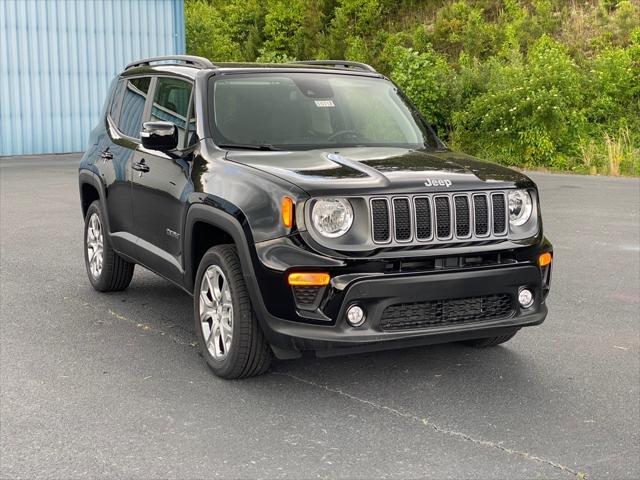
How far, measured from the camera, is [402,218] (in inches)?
191

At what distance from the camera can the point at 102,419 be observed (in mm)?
4754

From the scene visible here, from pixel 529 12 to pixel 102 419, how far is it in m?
36.3

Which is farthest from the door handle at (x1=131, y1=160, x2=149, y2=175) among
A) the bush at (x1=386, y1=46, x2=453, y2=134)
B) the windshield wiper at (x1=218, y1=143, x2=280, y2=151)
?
the bush at (x1=386, y1=46, x2=453, y2=134)

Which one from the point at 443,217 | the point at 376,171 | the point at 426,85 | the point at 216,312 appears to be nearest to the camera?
the point at 443,217

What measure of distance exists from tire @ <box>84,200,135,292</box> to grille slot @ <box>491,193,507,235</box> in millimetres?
3385

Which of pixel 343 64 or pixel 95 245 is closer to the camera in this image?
pixel 343 64

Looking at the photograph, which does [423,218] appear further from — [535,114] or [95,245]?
[535,114]

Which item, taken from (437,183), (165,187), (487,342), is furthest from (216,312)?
(487,342)

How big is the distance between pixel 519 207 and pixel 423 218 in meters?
0.75

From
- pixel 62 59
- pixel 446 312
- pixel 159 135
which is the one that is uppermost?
pixel 159 135

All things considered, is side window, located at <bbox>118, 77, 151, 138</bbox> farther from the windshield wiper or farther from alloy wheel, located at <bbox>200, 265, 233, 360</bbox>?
alloy wheel, located at <bbox>200, 265, 233, 360</bbox>

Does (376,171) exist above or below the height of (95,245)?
above

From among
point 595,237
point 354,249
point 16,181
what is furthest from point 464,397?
point 16,181

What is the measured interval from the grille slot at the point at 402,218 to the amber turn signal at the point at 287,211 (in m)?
0.54
